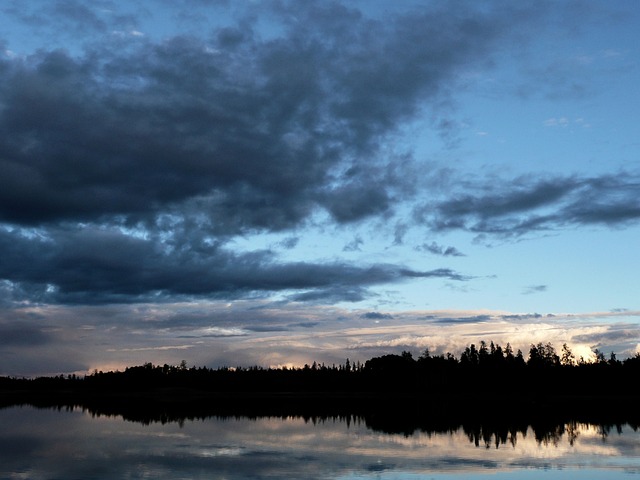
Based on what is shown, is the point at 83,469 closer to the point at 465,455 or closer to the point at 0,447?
the point at 0,447

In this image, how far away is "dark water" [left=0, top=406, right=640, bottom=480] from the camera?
37719 mm

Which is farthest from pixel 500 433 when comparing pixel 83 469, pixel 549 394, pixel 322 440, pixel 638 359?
pixel 638 359

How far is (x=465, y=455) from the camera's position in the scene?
45.6m

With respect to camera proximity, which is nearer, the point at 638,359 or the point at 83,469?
the point at 83,469

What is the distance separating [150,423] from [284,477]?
155 feet

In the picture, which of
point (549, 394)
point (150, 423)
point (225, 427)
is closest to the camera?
point (225, 427)

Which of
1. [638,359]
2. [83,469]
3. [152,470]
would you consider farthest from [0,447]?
[638,359]

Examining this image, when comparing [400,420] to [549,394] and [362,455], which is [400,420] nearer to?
[362,455]

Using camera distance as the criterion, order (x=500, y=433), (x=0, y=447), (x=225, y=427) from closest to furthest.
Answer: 1. (x=0, y=447)
2. (x=500, y=433)
3. (x=225, y=427)

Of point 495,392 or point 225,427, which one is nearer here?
point 225,427

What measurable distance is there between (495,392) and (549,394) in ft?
57.7

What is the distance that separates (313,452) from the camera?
47406 millimetres

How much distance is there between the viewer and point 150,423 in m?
77.9

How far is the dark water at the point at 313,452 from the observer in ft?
124
